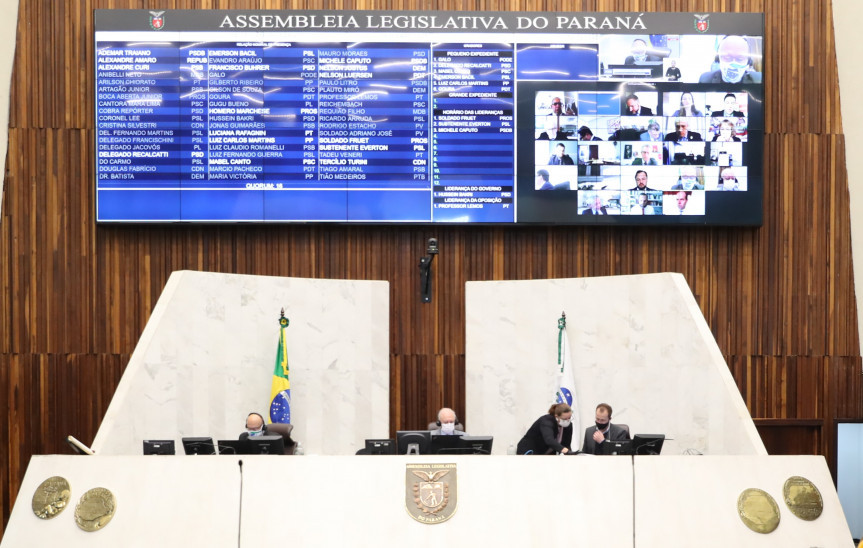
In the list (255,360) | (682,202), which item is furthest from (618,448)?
(682,202)

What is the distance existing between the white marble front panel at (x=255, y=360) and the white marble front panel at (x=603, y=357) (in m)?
0.96

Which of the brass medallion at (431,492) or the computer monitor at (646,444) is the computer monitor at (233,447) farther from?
A: the computer monitor at (646,444)

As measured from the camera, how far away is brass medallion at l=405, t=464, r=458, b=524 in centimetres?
592

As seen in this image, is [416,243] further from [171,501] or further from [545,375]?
[171,501]

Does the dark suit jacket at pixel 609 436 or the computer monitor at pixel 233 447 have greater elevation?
the computer monitor at pixel 233 447

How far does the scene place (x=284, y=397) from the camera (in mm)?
9000

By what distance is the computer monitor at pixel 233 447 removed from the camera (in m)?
6.52

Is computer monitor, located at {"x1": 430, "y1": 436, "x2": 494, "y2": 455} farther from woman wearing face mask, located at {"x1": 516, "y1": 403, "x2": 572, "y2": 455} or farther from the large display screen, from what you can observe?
the large display screen

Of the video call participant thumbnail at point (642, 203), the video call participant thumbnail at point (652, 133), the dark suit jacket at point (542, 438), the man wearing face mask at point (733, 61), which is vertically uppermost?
the man wearing face mask at point (733, 61)

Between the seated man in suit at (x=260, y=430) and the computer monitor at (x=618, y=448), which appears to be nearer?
the computer monitor at (x=618, y=448)

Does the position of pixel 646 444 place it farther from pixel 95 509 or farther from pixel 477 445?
pixel 95 509

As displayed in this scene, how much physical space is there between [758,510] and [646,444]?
0.98 m

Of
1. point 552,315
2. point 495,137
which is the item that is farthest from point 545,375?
point 495,137

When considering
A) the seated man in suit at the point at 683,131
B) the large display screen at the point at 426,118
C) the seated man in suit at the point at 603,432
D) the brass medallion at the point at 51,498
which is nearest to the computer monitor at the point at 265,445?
the brass medallion at the point at 51,498
